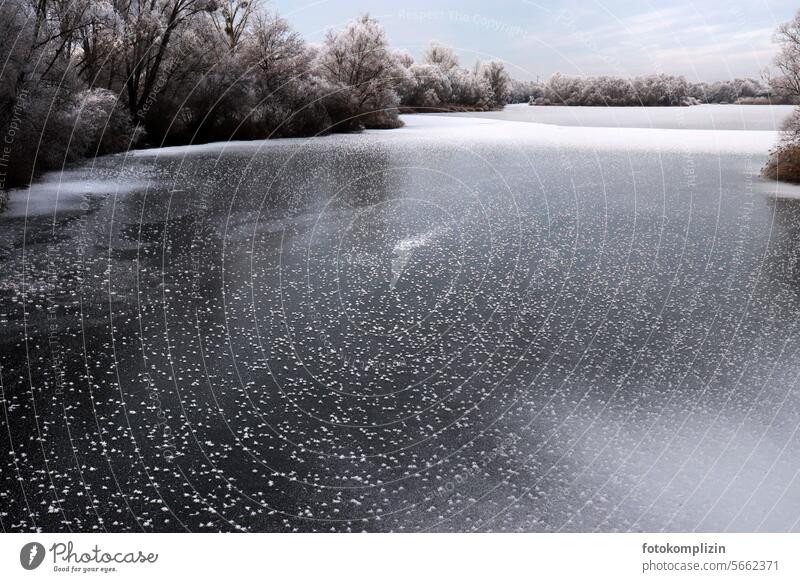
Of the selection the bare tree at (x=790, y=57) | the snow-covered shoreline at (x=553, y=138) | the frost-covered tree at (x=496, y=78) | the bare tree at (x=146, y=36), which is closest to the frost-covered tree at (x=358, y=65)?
the snow-covered shoreline at (x=553, y=138)

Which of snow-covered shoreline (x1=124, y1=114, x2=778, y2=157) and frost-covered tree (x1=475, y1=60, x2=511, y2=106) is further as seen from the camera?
frost-covered tree (x1=475, y1=60, x2=511, y2=106)

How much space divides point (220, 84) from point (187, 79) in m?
1.89

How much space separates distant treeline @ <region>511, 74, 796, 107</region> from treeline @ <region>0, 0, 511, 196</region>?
2301 mm

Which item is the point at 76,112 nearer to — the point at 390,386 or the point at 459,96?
the point at 390,386

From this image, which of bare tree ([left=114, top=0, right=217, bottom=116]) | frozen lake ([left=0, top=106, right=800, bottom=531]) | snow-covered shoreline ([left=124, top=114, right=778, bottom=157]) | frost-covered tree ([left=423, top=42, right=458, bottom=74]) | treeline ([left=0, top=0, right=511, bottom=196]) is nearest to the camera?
frozen lake ([left=0, top=106, right=800, bottom=531])

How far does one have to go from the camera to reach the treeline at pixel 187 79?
15.9 metres

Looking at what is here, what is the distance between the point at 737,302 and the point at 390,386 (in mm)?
4862

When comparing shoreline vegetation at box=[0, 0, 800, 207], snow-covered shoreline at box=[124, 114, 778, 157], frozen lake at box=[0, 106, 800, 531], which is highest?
shoreline vegetation at box=[0, 0, 800, 207]

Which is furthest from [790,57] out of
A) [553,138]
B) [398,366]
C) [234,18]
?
[234,18]

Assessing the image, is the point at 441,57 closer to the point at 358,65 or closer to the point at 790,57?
the point at 358,65

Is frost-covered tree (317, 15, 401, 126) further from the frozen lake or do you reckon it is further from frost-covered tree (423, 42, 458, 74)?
the frozen lake

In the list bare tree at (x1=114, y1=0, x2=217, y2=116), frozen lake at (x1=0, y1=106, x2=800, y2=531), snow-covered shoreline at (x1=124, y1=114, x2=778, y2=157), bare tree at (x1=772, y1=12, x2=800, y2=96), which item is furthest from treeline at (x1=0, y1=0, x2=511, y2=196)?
bare tree at (x1=772, y1=12, x2=800, y2=96)

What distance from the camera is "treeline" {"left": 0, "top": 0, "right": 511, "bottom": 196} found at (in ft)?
52.1

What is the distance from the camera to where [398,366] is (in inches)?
253
